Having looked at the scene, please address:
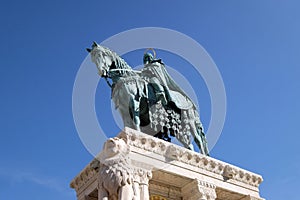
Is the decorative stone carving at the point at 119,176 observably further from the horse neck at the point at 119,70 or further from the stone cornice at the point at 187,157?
the horse neck at the point at 119,70

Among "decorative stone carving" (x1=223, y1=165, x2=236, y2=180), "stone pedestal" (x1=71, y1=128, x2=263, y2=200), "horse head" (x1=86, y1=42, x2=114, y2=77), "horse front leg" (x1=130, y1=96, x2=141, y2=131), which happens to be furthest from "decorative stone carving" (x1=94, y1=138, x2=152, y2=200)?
"horse head" (x1=86, y1=42, x2=114, y2=77)

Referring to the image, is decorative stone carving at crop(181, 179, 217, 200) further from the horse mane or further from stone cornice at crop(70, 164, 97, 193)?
the horse mane

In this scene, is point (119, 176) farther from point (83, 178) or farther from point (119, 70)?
point (119, 70)

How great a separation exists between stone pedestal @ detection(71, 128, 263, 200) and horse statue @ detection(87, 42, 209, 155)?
5.00ft

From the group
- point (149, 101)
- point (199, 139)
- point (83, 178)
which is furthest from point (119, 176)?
point (199, 139)

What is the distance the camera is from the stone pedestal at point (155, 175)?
43.1 feet

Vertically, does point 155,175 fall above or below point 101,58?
below

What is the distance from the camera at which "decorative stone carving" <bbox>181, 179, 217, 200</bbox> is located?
14.7 m

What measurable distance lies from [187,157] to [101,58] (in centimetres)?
472

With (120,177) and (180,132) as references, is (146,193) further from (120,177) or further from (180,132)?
(180,132)

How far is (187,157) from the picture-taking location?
15.2m

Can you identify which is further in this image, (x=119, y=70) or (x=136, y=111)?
(x=119, y=70)

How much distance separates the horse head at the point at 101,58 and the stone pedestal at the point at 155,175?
10.6 feet

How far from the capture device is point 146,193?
43.6 ft
